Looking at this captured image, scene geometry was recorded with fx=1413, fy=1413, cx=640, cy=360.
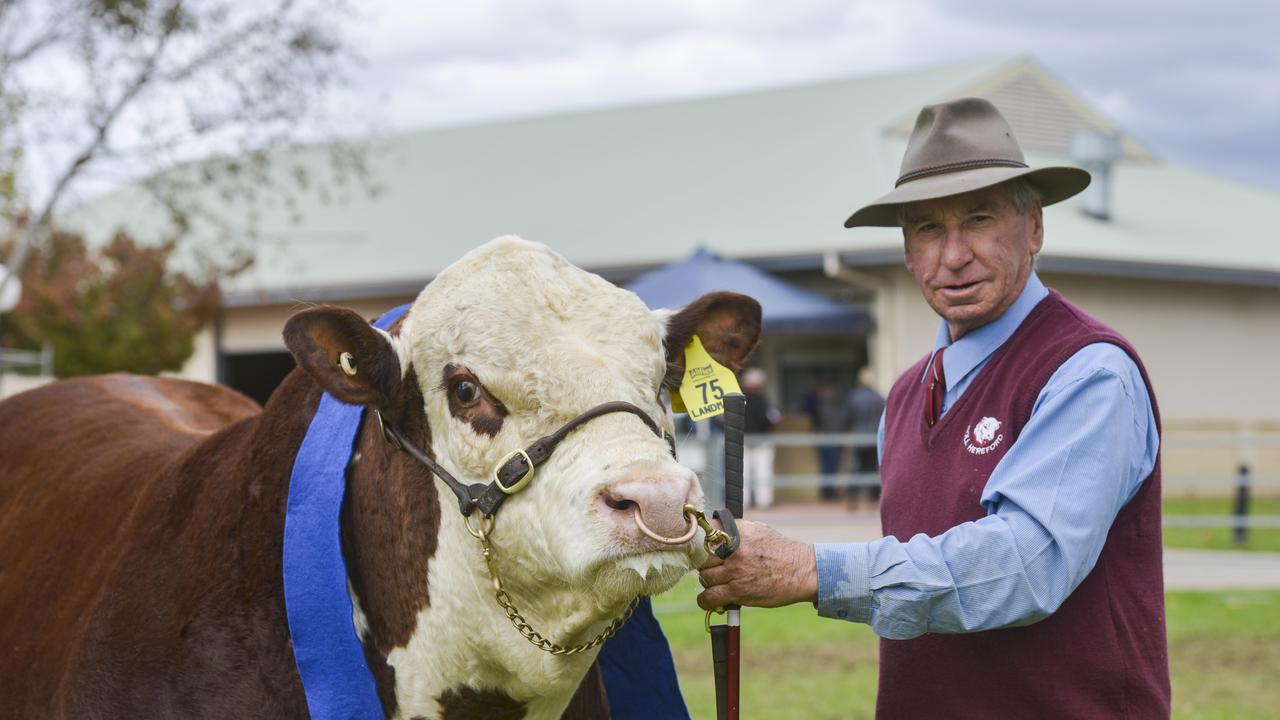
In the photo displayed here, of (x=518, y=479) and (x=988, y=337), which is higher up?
(x=988, y=337)

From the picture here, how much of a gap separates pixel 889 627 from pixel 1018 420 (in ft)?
1.90

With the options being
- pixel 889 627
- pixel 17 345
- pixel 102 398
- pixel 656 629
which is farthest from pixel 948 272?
pixel 17 345

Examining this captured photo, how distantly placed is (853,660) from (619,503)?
682 cm

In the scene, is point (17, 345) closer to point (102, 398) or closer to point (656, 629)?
point (102, 398)

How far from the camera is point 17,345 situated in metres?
27.7

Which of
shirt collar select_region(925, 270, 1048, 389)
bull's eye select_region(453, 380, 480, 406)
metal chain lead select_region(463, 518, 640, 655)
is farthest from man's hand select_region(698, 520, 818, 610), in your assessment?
shirt collar select_region(925, 270, 1048, 389)

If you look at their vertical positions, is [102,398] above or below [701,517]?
below

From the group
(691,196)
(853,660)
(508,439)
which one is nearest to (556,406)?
(508,439)

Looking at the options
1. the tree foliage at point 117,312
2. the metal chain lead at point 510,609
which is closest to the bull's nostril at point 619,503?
the metal chain lead at point 510,609

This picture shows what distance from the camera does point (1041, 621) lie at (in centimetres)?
316

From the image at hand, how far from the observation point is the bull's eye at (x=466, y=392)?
2.88 m

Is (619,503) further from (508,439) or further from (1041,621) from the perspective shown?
(1041,621)

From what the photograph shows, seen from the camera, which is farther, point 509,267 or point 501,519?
point 509,267

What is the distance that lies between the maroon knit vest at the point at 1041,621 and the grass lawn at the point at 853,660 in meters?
4.09
